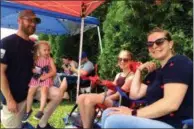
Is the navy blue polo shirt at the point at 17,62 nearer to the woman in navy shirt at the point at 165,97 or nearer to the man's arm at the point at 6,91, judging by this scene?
the man's arm at the point at 6,91

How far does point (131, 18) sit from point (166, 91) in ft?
15.9

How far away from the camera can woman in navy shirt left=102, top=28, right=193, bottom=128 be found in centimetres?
286

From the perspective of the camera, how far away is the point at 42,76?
511 centimetres

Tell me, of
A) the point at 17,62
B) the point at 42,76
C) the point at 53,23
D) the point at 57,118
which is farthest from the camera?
the point at 53,23

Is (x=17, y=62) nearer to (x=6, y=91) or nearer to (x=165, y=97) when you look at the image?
(x=6, y=91)

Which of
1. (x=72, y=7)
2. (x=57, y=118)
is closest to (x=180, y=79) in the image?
(x=72, y=7)

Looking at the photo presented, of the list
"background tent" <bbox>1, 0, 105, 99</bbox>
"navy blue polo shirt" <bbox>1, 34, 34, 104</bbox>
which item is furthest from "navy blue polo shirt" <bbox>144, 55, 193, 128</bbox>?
"background tent" <bbox>1, 0, 105, 99</bbox>

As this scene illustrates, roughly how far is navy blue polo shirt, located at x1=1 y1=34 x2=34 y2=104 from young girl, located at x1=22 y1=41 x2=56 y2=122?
0.58 m

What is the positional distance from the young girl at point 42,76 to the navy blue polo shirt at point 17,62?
580 mm

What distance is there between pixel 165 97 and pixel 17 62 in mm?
1641

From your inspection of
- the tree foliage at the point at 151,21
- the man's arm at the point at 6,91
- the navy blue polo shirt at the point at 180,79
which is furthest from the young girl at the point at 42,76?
the tree foliage at the point at 151,21

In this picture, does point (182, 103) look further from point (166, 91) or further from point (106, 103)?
point (106, 103)

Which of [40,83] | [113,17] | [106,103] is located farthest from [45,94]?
[113,17]

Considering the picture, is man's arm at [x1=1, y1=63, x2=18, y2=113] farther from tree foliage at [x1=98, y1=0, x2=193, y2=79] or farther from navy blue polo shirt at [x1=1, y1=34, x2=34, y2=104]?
tree foliage at [x1=98, y1=0, x2=193, y2=79]
